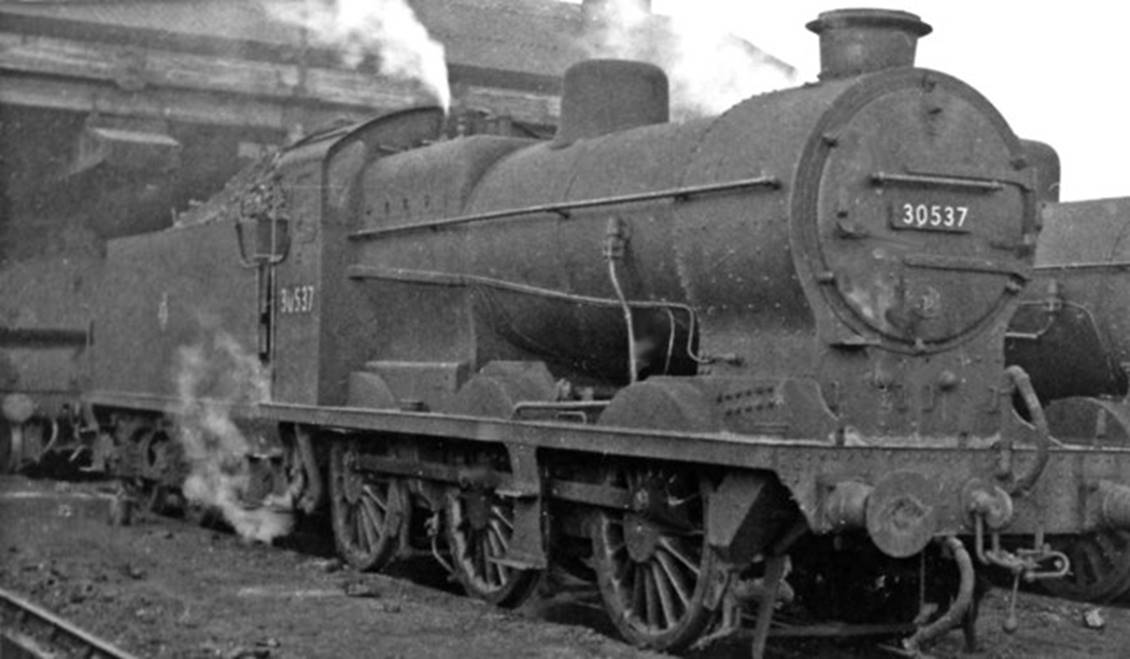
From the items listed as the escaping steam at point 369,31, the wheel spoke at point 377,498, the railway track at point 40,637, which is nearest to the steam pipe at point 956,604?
the railway track at point 40,637

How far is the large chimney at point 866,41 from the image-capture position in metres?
7.47

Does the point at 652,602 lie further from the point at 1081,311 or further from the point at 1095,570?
the point at 1081,311

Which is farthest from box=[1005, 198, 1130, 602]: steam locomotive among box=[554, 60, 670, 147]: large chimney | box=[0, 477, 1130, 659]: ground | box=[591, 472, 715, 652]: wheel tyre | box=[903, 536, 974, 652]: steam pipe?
box=[591, 472, 715, 652]: wheel tyre

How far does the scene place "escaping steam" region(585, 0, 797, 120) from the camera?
63.7ft

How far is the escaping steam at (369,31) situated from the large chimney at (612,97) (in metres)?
6.15

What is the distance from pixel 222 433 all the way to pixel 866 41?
6452mm

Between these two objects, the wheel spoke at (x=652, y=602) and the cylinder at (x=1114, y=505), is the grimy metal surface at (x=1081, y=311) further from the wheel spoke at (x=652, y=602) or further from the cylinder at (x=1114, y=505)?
the wheel spoke at (x=652, y=602)

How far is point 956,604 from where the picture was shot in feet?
22.1

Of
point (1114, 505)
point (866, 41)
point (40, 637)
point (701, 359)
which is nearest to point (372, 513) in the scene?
point (40, 637)

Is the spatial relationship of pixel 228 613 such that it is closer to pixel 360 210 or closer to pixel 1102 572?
pixel 360 210

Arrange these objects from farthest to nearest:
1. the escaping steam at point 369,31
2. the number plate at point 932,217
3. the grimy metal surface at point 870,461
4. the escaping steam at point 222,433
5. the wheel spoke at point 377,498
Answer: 1. the escaping steam at point 369,31
2. the escaping steam at point 222,433
3. the wheel spoke at point 377,498
4. the number plate at point 932,217
5. the grimy metal surface at point 870,461

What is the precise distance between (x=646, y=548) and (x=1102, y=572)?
12.3 feet

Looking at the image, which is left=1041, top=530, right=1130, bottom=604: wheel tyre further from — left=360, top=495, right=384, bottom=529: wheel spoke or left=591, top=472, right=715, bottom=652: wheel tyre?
left=360, top=495, right=384, bottom=529: wheel spoke

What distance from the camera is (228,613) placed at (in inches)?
342
